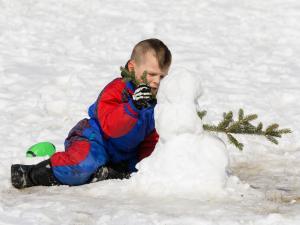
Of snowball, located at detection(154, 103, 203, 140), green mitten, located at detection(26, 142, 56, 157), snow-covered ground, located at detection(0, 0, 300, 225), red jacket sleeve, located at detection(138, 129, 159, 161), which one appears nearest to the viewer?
snow-covered ground, located at detection(0, 0, 300, 225)

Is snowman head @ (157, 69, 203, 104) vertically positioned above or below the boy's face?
below

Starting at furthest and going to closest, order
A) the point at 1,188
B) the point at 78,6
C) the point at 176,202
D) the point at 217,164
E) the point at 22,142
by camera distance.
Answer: the point at 78,6 < the point at 22,142 < the point at 1,188 < the point at 217,164 < the point at 176,202

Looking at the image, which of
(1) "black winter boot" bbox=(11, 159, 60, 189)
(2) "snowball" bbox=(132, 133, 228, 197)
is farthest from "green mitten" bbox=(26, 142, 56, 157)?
(2) "snowball" bbox=(132, 133, 228, 197)

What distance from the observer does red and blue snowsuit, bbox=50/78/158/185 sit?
512 centimetres

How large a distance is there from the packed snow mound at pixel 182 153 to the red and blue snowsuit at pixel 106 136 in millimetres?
452

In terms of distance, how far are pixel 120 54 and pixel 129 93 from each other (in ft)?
19.4

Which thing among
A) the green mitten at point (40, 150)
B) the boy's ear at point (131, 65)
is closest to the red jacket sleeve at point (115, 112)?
the boy's ear at point (131, 65)

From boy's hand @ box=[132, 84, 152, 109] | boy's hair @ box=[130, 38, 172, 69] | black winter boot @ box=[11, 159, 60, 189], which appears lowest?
black winter boot @ box=[11, 159, 60, 189]

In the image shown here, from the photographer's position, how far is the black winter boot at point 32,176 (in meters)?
5.13

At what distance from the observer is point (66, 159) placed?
533cm

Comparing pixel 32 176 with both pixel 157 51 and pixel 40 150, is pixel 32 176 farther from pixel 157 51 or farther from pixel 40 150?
pixel 157 51

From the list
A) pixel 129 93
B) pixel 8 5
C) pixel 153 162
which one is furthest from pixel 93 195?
pixel 8 5

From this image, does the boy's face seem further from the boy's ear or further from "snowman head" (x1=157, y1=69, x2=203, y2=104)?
"snowman head" (x1=157, y1=69, x2=203, y2=104)

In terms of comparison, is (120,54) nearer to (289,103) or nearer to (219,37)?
(219,37)
